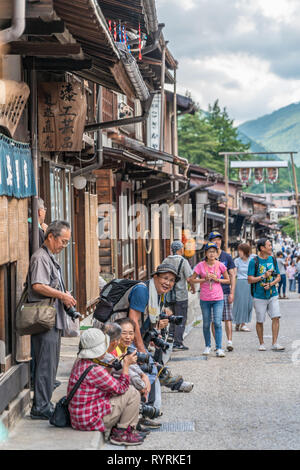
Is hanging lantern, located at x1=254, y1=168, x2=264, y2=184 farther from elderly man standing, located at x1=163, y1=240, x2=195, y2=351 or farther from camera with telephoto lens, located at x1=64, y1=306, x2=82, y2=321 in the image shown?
camera with telephoto lens, located at x1=64, y1=306, x2=82, y2=321

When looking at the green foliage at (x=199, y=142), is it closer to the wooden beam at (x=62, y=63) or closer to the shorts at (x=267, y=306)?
A: the shorts at (x=267, y=306)

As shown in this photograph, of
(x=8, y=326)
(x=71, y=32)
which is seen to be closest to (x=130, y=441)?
(x=8, y=326)

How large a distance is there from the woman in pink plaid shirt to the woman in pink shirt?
17.3 feet

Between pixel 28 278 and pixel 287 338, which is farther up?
pixel 28 278

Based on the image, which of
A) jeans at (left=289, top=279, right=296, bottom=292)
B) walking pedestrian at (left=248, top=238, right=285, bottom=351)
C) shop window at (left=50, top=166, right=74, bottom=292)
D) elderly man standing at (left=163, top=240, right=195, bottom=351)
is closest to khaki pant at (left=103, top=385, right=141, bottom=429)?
shop window at (left=50, top=166, right=74, bottom=292)

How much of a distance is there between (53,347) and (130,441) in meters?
1.29

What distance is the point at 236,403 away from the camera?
855cm

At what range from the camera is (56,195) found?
12008 mm

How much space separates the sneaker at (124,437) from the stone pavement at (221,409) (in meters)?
0.08

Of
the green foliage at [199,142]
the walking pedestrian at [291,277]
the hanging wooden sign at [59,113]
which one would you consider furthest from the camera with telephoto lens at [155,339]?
A: the green foliage at [199,142]

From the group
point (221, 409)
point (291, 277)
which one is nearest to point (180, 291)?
point (221, 409)

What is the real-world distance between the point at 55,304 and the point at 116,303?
0.99 metres

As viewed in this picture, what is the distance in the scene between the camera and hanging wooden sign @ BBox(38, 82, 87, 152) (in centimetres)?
952
